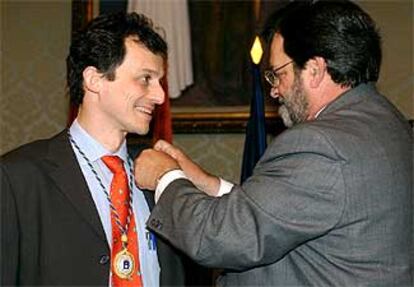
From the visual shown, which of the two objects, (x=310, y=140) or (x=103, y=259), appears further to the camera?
(x=103, y=259)

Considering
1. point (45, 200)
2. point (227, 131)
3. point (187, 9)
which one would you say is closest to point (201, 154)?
point (227, 131)

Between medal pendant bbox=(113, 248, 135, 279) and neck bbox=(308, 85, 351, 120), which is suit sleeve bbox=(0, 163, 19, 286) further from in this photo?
neck bbox=(308, 85, 351, 120)

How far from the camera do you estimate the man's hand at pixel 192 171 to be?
2.04m

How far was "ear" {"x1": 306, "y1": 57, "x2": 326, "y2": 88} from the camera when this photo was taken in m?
1.77

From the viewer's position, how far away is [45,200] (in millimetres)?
1714

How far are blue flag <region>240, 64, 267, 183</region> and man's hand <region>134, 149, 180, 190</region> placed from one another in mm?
986

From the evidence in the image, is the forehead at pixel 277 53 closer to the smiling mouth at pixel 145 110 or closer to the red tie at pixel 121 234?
the smiling mouth at pixel 145 110

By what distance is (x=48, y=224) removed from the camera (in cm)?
169

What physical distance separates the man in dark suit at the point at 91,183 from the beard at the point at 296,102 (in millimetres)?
339

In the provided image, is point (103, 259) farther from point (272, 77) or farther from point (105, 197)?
point (272, 77)

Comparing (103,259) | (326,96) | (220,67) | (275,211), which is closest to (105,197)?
(103,259)

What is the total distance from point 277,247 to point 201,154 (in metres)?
2.01

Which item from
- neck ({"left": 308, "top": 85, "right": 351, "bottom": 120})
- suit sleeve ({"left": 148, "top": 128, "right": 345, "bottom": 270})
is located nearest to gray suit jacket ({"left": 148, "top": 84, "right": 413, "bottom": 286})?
suit sleeve ({"left": 148, "top": 128, "right": 345, "bottom": 270})

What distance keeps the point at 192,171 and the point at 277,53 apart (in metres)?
0.47
